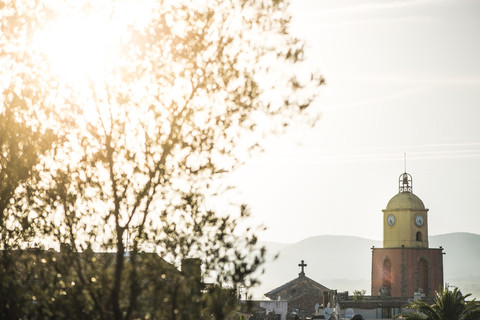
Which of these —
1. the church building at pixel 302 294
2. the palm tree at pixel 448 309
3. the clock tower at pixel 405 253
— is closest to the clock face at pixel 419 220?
the clock tower at pixel 405 253

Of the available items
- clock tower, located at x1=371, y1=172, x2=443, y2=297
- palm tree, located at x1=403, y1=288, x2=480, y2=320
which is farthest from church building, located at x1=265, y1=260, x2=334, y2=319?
palm tree, located at x1=403, y1=288, x2=480, y2=320

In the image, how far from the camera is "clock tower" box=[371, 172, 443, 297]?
108188mm

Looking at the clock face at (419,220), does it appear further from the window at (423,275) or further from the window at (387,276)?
the window at (387,276)

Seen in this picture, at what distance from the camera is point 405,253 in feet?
357

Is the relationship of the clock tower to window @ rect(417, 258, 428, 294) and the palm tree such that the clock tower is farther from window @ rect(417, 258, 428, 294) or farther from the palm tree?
the palm tree

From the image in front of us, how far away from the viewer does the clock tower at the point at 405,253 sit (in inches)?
4259

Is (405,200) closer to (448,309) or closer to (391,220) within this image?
(391,220)

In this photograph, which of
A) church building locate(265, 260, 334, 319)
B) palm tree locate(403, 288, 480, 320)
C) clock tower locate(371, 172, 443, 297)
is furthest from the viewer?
clock tower locate(371, 172, 443, 297)

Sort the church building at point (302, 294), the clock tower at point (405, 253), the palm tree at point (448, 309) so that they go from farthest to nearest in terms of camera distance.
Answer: the clock tower at point (405, 253) → the church building at point (302, 294) → the palm tree at point (448, 309)

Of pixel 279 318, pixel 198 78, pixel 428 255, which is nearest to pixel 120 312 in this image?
pixel 198 78

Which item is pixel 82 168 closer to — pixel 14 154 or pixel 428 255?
pixel 14 154

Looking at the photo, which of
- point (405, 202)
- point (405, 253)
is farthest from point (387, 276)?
point (405, 202)

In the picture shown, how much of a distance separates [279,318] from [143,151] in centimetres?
6479

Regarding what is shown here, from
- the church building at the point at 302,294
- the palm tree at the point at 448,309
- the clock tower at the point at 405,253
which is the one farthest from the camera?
the clock tower at the point at 405,253
